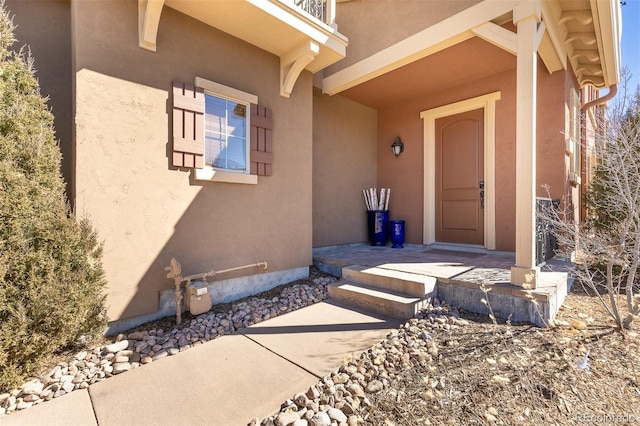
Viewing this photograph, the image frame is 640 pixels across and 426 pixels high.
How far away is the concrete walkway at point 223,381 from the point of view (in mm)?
1611

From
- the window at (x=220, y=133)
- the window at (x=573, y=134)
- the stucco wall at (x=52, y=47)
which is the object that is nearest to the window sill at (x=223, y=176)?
the window at (x=220, y=133)

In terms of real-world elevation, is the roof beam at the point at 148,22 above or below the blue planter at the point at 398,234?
above

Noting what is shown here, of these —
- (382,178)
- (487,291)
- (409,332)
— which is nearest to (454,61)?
(382,178)

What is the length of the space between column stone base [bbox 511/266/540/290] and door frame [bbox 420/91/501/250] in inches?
82.1

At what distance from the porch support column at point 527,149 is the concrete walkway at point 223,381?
1.29 m

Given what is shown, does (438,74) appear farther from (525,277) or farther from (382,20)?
(525,277)

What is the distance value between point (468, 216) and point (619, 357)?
3.14 m

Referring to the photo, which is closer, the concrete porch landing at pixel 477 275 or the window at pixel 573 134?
the concrete porch landing at pixel 477 275

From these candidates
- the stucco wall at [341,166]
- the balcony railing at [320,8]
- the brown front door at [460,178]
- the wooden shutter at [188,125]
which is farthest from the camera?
the stucco wall at [341,166]

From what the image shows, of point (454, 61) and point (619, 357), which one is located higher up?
point (454, 61)

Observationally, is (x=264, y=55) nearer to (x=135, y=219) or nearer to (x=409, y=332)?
(x=135, y=219)

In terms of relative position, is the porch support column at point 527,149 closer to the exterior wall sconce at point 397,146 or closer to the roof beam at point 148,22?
the exterior wall sconce at point 397,146

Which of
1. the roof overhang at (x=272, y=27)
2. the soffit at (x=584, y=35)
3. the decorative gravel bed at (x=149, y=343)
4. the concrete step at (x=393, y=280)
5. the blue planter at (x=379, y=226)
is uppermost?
the soffit at (x=584, y=35)

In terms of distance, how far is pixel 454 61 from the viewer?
4.11 meters
